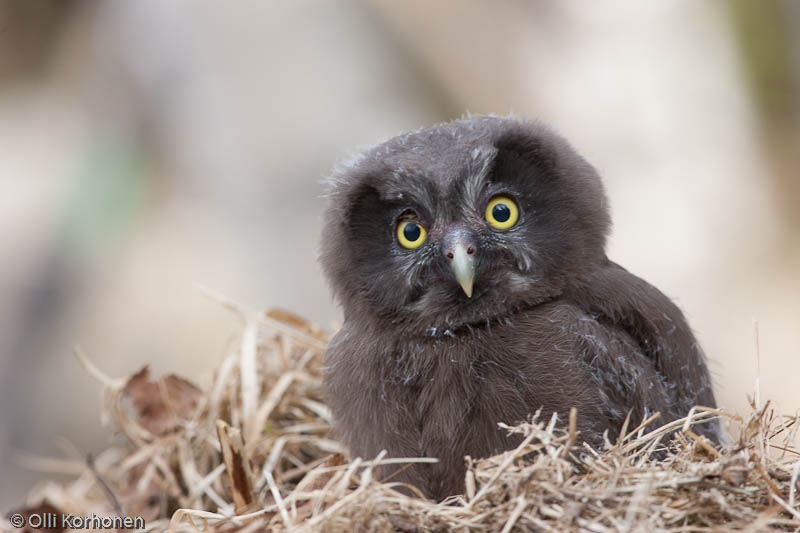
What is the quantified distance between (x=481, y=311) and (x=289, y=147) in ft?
21.1

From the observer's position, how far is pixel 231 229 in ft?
31.4

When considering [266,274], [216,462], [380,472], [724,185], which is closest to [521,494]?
[380,472]

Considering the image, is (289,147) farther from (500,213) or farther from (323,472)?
(323,472)

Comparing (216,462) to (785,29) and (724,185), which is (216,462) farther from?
(785,29)

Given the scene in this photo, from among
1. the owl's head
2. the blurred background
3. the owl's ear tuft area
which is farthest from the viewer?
the blurred background

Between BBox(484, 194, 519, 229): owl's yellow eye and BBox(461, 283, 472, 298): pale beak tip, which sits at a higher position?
BBox(484, 194, 519, 229): owl's yellow eye

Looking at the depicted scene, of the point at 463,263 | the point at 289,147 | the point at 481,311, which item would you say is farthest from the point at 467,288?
the point at 289,147

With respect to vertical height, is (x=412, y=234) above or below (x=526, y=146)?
below

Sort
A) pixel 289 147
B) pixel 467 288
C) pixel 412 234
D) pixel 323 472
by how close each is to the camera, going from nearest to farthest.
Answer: pixel 323 472 → pixel 467 288 → pixel 412 234 → pixel 289 147

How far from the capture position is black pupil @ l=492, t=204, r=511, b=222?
3303 mm

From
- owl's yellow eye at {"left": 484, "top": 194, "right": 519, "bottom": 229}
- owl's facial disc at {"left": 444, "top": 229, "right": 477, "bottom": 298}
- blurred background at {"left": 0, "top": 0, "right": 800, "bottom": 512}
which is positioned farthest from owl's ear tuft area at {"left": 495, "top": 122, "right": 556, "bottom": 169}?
blurred background at {"left": 0, "top": 0, "right": 800, "bottom": 512}

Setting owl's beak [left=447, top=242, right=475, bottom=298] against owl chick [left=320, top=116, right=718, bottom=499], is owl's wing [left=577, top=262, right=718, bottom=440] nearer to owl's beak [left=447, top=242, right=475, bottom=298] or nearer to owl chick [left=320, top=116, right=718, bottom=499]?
owl chick [left=320, top=116, right=718, bottom=499]

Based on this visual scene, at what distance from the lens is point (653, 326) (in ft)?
11.1

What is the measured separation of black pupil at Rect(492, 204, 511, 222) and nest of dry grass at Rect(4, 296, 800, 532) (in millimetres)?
780
